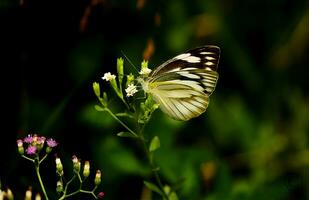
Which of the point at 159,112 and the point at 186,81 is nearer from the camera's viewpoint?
the point at 186,81

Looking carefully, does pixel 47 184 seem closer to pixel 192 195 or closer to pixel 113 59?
pixel 192 195

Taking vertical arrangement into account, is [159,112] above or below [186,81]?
below

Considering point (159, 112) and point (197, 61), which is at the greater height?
point (197, 61)

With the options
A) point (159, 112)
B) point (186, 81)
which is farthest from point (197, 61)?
point (159, 112)

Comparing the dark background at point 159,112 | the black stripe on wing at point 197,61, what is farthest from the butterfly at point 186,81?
the dark background at point 159,112

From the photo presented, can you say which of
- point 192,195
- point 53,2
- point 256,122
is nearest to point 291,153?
point 256,122

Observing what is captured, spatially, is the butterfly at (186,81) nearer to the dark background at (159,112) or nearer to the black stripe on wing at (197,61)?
the black stripe on wing at (197,61)

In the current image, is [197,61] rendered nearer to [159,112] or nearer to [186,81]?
[186,81]
